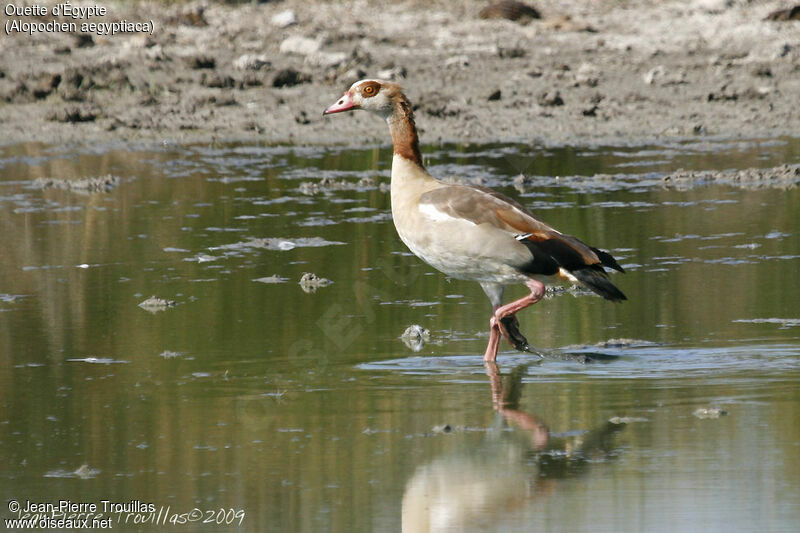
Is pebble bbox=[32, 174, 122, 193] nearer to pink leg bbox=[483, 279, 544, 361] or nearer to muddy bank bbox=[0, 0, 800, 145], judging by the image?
muddy bank bbox=[0, 0, 800, 145]

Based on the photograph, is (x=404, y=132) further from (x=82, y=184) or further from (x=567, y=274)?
(x=82, y=184)

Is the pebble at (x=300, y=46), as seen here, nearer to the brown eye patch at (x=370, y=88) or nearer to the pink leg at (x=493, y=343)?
the brown eye patch at (x=370, y=88)

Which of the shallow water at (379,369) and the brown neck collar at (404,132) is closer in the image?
the shallow water at (379,369)

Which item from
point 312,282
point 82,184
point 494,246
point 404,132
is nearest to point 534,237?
point 494,246

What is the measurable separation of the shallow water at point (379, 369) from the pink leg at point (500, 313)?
0.33 feet

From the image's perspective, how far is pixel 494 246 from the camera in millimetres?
7898

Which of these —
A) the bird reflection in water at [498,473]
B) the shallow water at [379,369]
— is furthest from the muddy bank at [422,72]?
the bird reflection in water at [498,473]

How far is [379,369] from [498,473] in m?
1.88

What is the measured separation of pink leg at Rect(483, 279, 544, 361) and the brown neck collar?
121 centimetres

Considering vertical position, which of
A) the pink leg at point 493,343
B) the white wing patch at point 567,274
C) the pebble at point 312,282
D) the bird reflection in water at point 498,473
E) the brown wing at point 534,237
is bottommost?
the bird reflection in water at point 498,473

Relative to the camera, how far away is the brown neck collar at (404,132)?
8.77m

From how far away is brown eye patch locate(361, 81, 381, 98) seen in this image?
8.91 m

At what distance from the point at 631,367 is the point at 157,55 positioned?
43.9 feet

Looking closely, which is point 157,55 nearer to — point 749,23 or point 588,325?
point 749,23
